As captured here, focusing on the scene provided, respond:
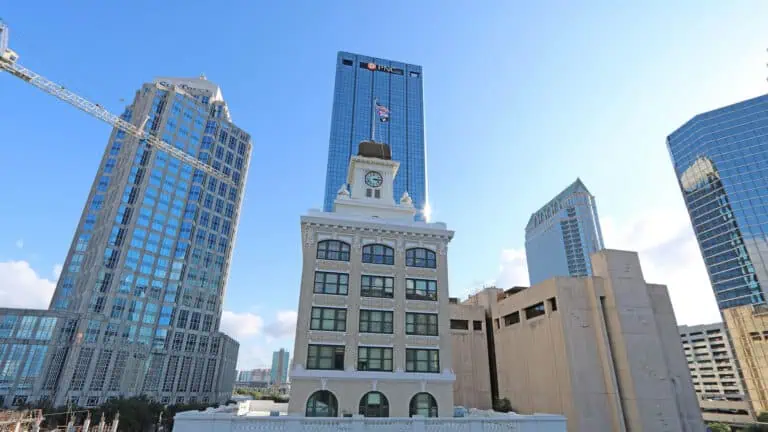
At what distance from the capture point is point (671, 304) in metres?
53.4

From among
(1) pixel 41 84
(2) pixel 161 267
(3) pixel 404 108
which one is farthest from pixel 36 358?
(3) pixel 404 108

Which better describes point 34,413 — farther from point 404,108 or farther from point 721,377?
point 721,377

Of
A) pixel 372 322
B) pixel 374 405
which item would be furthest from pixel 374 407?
pixel 372 322

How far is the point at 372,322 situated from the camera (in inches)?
1399

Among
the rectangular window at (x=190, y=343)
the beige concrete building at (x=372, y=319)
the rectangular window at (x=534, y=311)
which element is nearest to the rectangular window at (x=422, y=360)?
the beige concrete building at (x=372, y=319)

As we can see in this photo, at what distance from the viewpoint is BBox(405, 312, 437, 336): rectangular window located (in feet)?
118

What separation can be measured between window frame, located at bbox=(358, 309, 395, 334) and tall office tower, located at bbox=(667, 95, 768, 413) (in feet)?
443

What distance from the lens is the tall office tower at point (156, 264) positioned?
9206 cm

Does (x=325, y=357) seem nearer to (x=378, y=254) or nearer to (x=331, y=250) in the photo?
(x=331, y=250)

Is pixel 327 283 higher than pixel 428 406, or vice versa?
pixel 327 283

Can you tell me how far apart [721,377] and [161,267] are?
575 feet

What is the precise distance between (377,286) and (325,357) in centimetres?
766

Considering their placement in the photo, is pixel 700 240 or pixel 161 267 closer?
pixel 161 267

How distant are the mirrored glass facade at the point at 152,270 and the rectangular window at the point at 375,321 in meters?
83.1
